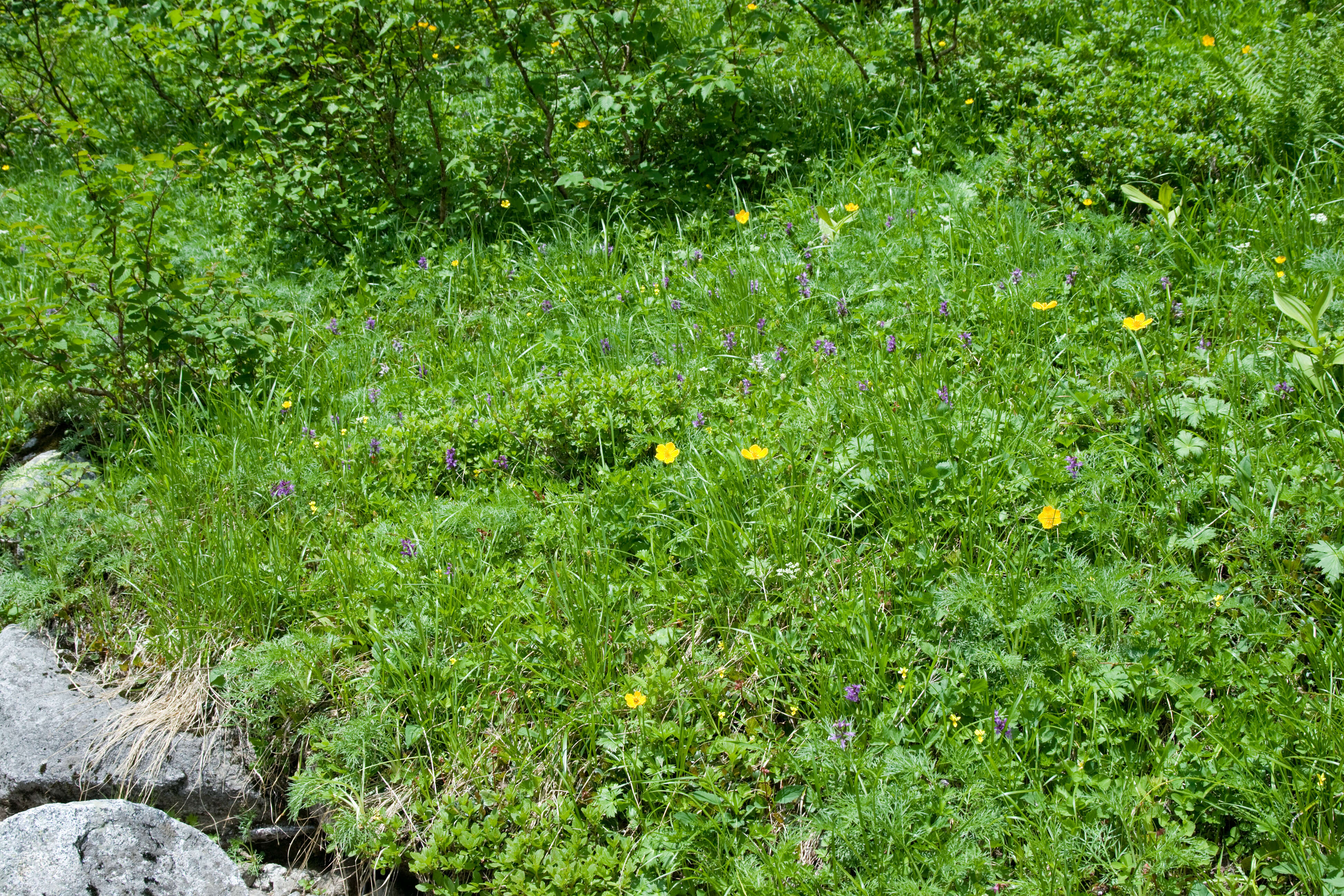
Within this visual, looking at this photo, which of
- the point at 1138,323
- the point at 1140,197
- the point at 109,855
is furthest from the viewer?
the point at 1140,197

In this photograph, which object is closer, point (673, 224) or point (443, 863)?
point (443, 863)

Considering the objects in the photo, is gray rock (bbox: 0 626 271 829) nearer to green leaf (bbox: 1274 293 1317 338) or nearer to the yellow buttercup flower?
the yellow buttercup flower

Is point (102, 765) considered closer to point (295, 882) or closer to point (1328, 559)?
point (295, 882)

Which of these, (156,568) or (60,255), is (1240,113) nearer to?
(156,568)

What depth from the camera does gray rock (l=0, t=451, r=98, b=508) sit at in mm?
3736

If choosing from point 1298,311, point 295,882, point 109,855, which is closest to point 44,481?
point 109,855

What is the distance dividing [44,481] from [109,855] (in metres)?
1.91

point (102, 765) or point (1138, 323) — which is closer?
point (102, 765)

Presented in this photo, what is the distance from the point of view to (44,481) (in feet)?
12.7

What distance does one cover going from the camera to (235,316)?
430 cm

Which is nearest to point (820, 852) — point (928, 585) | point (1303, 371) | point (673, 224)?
point (928, 585)

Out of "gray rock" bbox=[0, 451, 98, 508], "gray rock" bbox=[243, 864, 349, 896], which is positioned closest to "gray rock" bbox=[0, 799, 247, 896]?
"gray rock" bbox=[243, 864, 349, 896]

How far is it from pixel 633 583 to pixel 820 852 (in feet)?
3.29

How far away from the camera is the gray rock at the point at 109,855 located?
2.49 metres
